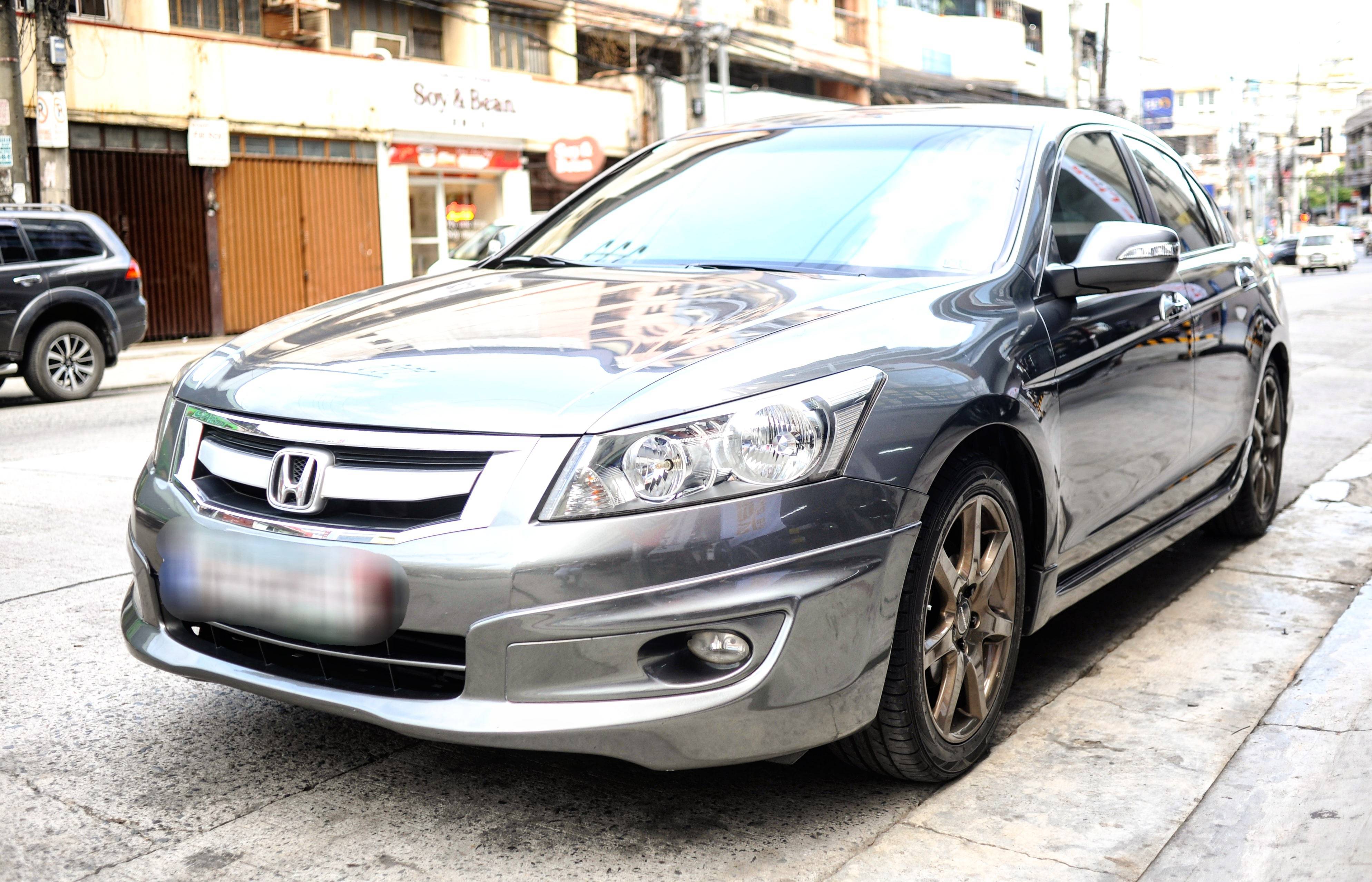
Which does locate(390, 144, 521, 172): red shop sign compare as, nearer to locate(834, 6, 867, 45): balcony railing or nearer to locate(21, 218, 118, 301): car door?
locate(21, 218, 118, 301): car door

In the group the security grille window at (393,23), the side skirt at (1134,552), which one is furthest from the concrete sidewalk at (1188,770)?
the security grille window at (393,23)

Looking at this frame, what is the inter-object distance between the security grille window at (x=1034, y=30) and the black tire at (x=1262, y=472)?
4601 cm

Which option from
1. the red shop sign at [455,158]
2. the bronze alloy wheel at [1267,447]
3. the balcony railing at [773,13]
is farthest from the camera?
the balcony railing at [773,13]

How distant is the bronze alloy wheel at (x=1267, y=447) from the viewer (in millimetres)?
5188

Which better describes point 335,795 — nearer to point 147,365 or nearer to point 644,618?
point 644,618

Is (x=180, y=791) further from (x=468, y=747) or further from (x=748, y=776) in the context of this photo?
(x=748, y=776)

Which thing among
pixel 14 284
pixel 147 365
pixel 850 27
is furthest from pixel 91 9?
pixel 850 27

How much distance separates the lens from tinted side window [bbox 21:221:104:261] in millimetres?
11781

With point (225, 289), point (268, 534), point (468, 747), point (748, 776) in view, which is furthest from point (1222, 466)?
point (225, 289)

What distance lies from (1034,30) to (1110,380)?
1971 inches

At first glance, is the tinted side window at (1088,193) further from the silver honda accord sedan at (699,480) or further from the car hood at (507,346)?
the car hood at (507,346)

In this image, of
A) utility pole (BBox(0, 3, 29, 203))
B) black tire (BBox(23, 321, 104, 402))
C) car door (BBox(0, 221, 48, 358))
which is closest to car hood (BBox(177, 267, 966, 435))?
car door (BBox(0, 221, 48, 358))

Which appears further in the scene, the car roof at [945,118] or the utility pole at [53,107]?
the utility pole at [53,107]

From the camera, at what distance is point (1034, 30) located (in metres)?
50.1
